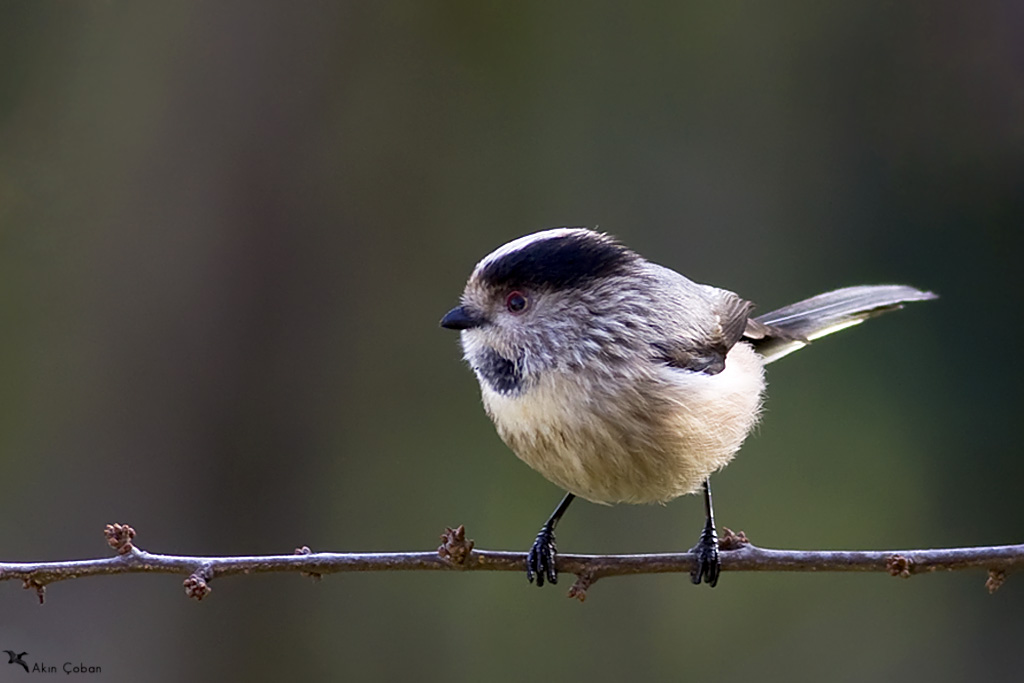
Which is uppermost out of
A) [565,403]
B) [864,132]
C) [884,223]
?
[864,132]

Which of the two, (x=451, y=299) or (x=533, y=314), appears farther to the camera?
(x=451, y=299)

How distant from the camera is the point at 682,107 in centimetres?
594

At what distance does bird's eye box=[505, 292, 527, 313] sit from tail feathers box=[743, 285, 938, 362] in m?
1.22

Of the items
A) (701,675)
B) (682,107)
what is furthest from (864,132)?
(701,675)

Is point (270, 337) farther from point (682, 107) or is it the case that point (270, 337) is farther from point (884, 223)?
point (884, 223)

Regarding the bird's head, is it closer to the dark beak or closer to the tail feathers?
the dark beak

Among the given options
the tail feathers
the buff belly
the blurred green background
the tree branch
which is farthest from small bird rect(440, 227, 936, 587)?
the blurred green background

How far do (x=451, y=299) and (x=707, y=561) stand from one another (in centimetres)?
263

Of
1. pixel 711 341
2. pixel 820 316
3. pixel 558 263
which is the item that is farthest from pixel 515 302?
pixel 820 316

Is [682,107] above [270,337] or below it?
above

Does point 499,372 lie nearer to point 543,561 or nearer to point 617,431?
point 617,431

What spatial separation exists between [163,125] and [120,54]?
38 centimetres

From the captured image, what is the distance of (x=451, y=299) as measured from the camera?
5418 mm

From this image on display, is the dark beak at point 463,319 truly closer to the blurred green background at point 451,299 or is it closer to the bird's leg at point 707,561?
the bird's leg at point 707,561
